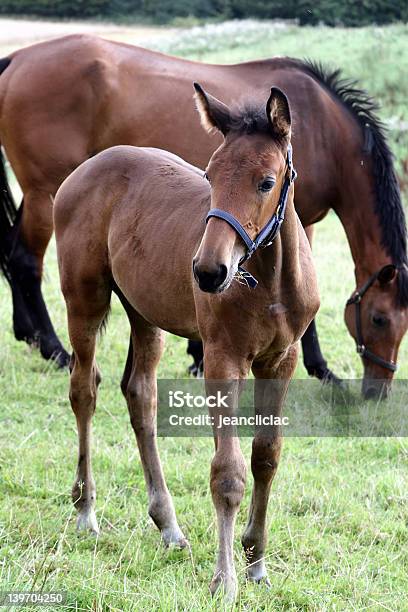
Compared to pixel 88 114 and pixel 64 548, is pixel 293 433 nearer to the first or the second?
pixel 64 548

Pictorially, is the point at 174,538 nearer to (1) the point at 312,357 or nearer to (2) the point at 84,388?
(2) the point at 84,388

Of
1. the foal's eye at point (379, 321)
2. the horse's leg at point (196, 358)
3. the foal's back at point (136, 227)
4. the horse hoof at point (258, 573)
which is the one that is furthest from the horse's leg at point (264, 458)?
the horse's leg at point (196, 358)

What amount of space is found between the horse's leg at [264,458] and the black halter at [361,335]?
95.0 inches

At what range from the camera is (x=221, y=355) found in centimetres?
293

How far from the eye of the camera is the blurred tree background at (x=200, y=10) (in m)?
18.7

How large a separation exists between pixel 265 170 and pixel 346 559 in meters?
1.66

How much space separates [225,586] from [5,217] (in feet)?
A: 14.2

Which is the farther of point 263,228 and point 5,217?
point 5,217

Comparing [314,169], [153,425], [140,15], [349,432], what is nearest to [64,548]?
[153,425]

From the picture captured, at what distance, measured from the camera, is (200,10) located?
2550 centimetres

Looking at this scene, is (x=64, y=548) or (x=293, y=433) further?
(x=293, y=433)

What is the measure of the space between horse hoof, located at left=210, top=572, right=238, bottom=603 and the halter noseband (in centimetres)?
103

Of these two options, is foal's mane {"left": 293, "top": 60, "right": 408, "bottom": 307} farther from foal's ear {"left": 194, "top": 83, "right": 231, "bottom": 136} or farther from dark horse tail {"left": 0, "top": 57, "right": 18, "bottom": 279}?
foal's ear {"left": 194, "top": 83, "right": 231, "bottom": 136}

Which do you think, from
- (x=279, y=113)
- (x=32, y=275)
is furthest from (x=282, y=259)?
(x=32, y=275)
